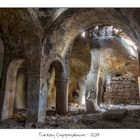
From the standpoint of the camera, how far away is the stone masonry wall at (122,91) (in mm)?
15109

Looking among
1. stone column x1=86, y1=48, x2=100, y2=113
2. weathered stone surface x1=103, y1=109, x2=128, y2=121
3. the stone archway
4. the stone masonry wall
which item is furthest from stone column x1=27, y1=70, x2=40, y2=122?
the stone masonry wall

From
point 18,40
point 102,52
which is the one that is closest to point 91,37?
point 102,52

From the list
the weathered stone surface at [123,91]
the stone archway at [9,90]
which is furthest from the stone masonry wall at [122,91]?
the stone archway at [9,90]

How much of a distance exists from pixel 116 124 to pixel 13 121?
11.8 ft

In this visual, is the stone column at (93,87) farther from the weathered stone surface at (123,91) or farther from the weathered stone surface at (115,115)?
the weathered stone surface at (123,91)

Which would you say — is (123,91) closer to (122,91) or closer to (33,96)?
(122,91)

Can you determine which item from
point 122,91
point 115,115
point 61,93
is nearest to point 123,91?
point 122,91

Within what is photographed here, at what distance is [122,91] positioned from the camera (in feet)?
50.2

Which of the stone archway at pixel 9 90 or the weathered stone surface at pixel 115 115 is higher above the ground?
the stone archway at pixel 9 90

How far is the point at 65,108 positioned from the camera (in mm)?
10273

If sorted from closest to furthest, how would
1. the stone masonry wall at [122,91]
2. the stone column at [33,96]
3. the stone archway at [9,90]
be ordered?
1. the stone column at [33,96]
2. the stone archway at [9,90]
3. the stone masonry wall at [122,91]

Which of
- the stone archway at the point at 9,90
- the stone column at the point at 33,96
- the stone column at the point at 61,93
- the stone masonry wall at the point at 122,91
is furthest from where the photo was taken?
the stone masonry wall at the point at 122,91

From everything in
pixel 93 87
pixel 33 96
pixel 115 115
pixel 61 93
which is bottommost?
pixel 115 115
